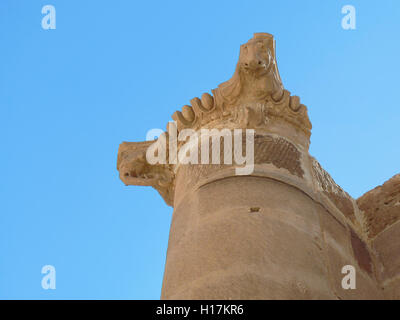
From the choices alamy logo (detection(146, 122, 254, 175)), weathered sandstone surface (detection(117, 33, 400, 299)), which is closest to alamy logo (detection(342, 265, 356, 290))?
weathered sandstone surface (detection(117, 33, 400, 299))

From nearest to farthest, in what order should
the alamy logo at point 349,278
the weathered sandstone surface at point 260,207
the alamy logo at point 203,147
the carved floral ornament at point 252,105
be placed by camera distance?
the weathered sandstone surface at point 260,207 → the alamy logo at point 349,278 → the alamy logo at point 203,147 → the carved floral ornament at point 252,105

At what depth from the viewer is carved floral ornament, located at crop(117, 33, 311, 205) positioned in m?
4.78

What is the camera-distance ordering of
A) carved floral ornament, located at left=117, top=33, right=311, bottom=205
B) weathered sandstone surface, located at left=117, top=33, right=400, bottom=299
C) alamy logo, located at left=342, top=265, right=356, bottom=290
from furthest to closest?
1. carved floral ornament, located at left=117, top=33, right=311, bottom=205
2. alamy logo, located at left=342, top=265, right=356, bottom=290
3. weathered sandstone surface, located at left=117, top=33, right=400, bottom=299

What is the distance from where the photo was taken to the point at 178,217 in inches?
167

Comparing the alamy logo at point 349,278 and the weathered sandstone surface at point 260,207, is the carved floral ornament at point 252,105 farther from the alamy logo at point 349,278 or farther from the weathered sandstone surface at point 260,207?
the alamy logo at point 349,278

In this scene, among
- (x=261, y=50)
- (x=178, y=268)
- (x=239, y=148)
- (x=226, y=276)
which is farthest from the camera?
(x=261, y=50)

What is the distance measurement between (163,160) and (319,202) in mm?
1616

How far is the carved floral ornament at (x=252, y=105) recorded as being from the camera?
4.78 meters

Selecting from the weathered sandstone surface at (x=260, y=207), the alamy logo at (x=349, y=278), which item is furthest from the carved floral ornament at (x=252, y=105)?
the alamy logo at (x=349, y=278)

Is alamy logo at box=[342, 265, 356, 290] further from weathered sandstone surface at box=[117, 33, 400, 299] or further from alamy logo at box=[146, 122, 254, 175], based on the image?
alamy logo at box=[146, 122, 254, 175]

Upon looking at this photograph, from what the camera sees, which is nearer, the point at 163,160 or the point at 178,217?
the point at 178,217

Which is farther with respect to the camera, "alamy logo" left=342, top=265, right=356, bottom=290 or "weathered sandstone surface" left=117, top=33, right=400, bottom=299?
"alamy logo" left=342, top=265, right=356, bottom=290
